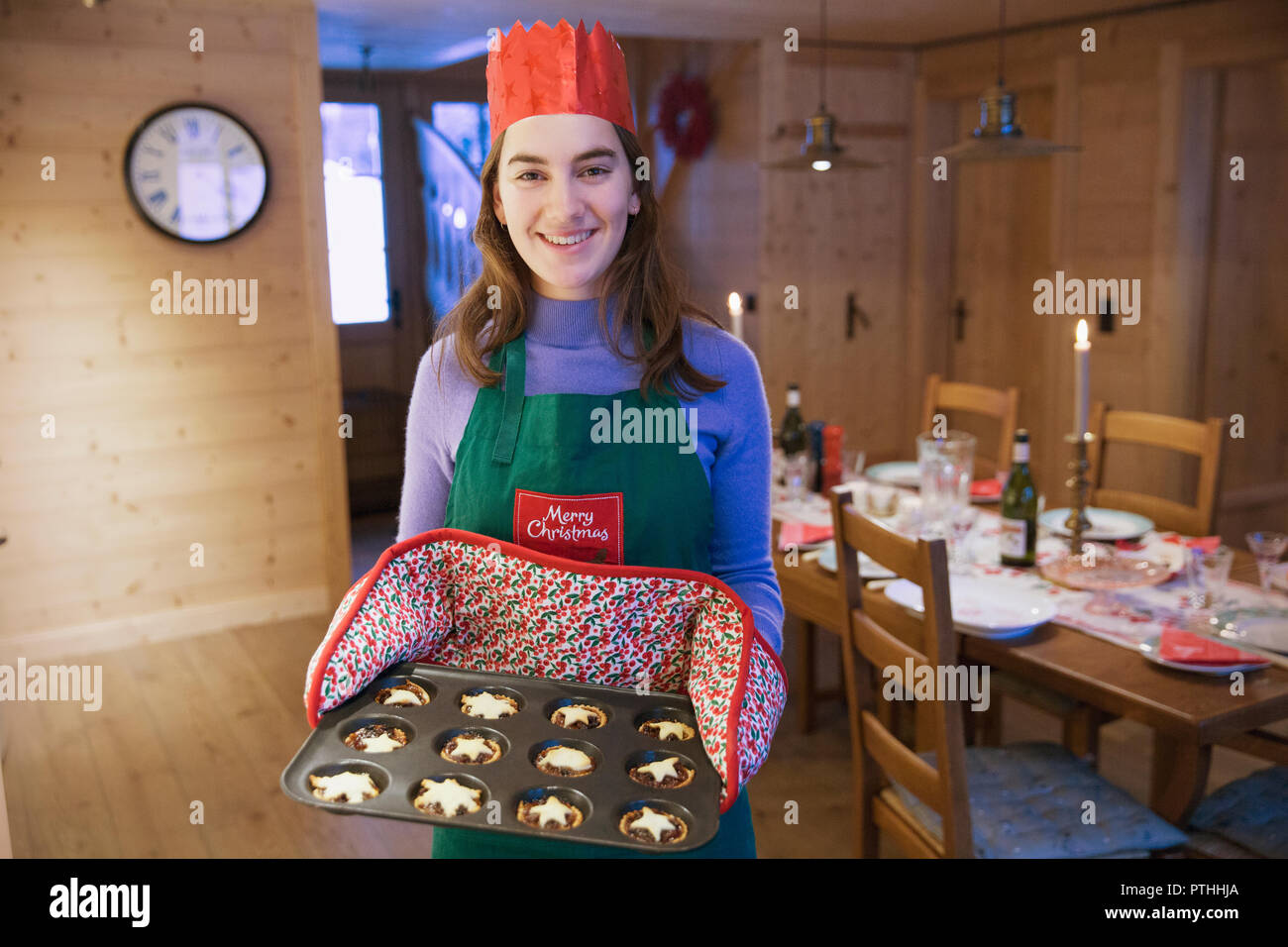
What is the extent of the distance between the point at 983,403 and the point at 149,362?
2.85 meters

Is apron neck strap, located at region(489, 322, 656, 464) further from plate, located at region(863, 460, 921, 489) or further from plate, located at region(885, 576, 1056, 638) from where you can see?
plate, located at region(863, 460, 921, 489)

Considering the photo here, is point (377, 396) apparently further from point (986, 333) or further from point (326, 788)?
point (326, 788)

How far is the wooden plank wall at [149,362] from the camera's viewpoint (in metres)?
3.66

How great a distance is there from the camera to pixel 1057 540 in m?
2.60

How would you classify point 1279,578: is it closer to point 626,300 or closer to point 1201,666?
A: point 1201,666

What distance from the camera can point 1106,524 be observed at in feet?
8.71

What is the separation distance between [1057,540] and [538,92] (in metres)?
1.90

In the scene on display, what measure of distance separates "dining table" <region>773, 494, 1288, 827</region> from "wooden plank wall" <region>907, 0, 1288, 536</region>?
2.26 metres

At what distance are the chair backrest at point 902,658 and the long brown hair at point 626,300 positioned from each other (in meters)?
0.73

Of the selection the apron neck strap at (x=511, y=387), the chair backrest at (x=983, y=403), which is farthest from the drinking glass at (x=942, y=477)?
the apron neck strap at (x=511, y=387)

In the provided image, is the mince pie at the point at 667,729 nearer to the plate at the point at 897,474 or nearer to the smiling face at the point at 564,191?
the smiling face at the point at 564,191
